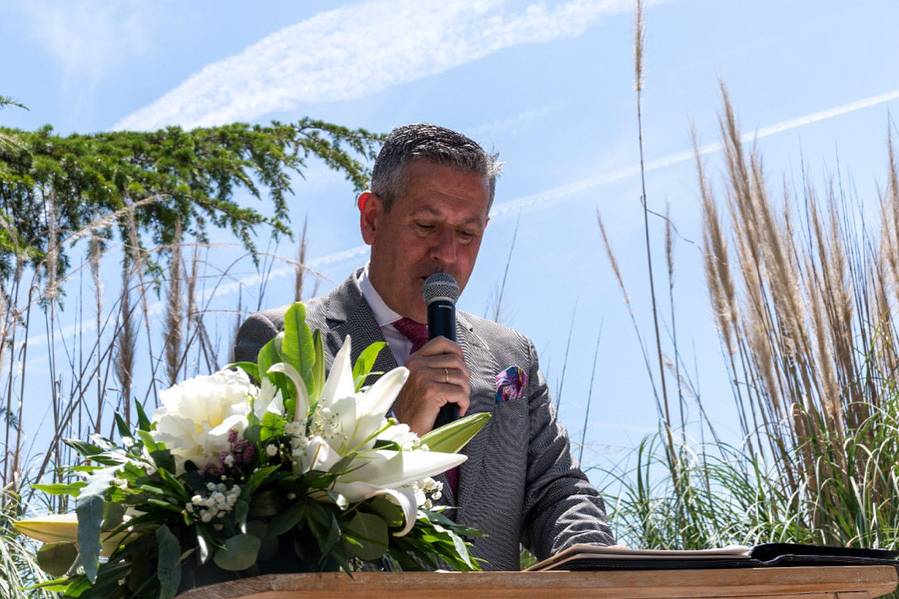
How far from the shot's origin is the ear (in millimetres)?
2829

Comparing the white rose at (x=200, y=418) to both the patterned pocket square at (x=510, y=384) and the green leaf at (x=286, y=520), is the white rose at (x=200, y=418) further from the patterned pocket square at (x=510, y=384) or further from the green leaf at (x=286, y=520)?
the patterned pocket square at (x=510, y=384)

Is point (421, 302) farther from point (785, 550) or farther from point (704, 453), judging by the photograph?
point (704, 453)

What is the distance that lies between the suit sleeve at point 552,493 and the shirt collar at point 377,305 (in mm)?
432

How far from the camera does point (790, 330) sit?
4.42 metres

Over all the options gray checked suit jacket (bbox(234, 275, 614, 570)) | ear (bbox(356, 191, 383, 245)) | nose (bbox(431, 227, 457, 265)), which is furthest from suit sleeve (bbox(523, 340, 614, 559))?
ear (bbox(356, 191, 383, 245))

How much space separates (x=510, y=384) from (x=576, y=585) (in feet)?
4.71

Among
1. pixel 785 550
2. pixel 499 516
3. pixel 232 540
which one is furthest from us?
pixel 499 516

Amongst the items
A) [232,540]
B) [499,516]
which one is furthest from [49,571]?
[499,516]

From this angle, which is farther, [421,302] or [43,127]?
[43,127]

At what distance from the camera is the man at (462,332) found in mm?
2535

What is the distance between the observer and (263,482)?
1.37 metres

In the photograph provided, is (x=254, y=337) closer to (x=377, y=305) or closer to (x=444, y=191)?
(x=377, y=305)

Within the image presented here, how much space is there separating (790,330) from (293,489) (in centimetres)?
345

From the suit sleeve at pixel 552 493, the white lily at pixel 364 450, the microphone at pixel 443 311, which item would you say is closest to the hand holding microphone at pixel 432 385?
the microphone at pixel 443 311
